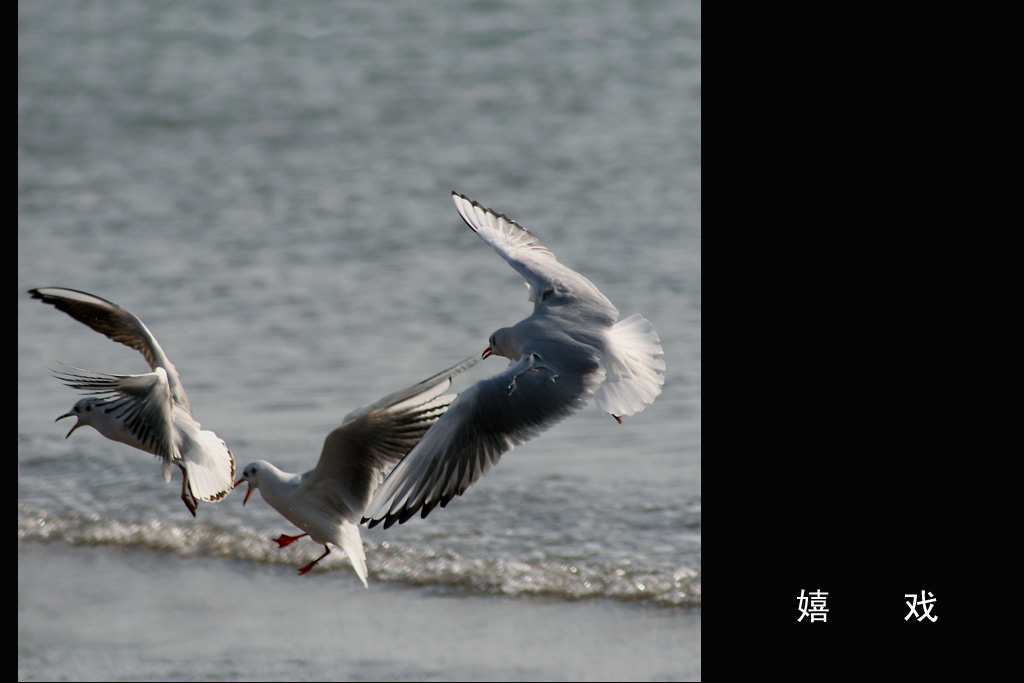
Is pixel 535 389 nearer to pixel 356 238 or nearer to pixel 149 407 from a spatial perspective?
pixel 149 407

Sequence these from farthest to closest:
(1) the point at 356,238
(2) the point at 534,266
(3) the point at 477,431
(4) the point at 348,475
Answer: (1) the point at 356,238, (2) the point at 534,266, (4) the point at 348,475, (3) the point at 477,431

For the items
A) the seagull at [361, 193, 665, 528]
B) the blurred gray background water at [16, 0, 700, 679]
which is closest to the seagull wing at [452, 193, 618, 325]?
the seagull at [361, 193, 665, 528]

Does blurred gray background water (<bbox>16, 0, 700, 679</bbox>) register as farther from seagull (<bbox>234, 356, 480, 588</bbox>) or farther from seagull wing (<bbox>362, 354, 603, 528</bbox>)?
seagull wing (<bbox>362, 354, 603, 528</bbox>)

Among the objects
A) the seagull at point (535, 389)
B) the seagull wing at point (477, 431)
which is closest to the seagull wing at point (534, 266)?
the seagull at point (535, 389)

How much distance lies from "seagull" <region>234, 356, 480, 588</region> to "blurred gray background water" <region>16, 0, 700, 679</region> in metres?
0.94

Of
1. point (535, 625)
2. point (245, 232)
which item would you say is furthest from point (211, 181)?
point (535, 625)

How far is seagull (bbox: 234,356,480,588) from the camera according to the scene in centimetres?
283

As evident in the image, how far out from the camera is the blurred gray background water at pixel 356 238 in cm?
463

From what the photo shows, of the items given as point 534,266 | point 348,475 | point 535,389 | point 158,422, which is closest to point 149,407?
point 158,422

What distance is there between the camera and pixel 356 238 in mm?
8297

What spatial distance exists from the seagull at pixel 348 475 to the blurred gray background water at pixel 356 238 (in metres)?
0.94

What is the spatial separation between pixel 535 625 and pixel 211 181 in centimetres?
712

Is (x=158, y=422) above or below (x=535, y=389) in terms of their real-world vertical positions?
below

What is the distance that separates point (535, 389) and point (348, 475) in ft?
1.65
